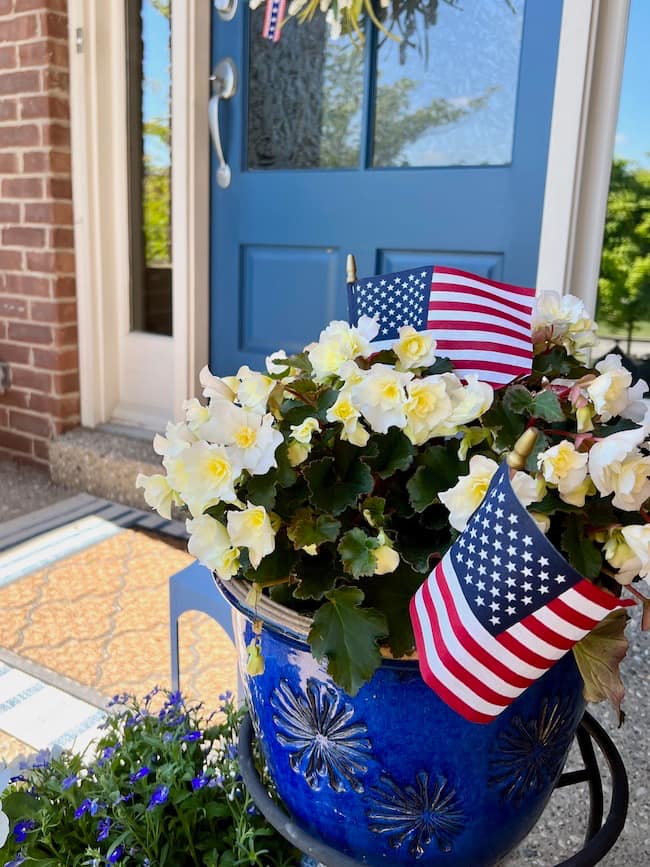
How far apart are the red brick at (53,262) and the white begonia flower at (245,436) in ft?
7.25

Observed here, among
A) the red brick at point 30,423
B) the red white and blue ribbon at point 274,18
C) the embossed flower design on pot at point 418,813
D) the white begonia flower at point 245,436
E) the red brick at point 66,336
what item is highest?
the red white and blue ribbon at point 274,18

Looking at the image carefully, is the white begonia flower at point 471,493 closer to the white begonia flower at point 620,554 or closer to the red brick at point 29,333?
the white begonia flower at point 620,554

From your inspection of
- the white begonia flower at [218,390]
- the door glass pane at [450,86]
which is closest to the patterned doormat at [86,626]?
the white begonia flower at [218,390]

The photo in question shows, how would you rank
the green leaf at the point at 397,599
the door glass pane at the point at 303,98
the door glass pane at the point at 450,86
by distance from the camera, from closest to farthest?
the green leaf at the point at 397,599 < the door glass pane at the point at 450,86 < the door glass pane at the point at 303,98

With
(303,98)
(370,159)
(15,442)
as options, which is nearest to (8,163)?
(15,442)

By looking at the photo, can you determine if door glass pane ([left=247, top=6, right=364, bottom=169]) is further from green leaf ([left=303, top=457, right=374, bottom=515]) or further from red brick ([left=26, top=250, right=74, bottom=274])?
green leaf ([left=303, top=457, right=374, bottom=515])

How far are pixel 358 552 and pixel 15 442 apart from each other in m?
2.59

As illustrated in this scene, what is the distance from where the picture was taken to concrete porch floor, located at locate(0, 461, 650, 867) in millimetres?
1039

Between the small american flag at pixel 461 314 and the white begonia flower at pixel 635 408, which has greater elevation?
the small american flag at pixel 461 314

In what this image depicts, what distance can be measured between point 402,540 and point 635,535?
0.56ft

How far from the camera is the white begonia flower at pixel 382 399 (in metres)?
0.56

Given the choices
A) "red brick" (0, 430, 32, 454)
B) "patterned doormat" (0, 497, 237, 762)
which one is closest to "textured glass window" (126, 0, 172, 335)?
"red brick" (0, 430, 32, 454)

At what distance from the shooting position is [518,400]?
1.93 feet

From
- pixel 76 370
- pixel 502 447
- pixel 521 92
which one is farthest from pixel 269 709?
Result: pixel 76 370
